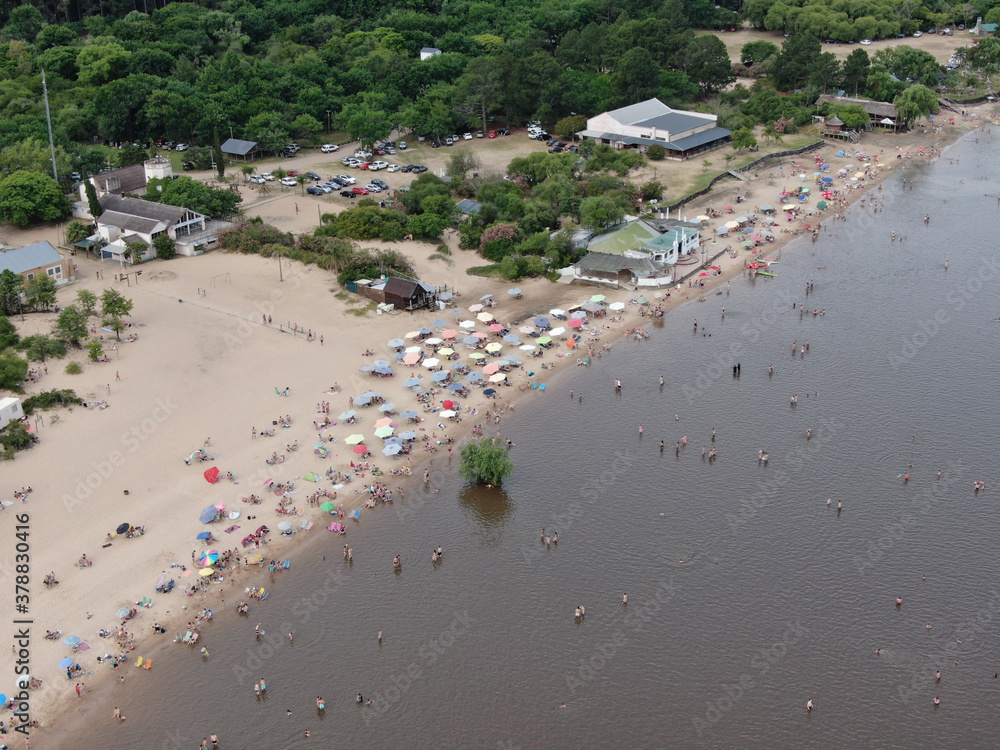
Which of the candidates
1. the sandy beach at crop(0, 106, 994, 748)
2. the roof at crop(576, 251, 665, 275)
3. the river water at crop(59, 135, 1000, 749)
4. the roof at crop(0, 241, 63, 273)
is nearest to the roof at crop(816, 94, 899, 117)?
the sandy beach at crop(0, 106, 994, 748)

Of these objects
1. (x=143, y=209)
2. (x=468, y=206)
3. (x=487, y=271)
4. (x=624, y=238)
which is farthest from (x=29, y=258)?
(x=624, y=238)

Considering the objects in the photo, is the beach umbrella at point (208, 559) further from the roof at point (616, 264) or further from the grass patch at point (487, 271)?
the roof at point (616, 264)

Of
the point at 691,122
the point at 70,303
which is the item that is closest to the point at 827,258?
the point at 691,122

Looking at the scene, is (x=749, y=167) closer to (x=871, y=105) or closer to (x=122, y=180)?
(x=871, y=105)

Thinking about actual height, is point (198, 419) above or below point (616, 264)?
below

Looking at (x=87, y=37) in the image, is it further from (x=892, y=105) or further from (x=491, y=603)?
(x=491, y=603)
